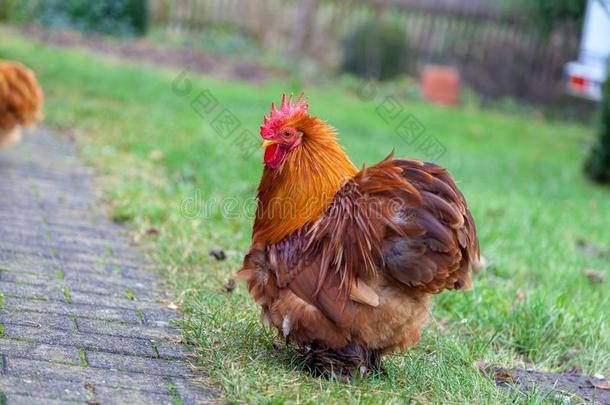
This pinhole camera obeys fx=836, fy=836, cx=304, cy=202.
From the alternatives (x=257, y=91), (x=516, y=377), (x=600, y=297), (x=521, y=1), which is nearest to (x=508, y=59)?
(x=521, y=1)

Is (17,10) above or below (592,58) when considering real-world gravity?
below

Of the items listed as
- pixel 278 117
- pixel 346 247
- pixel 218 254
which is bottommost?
pixel 218 254

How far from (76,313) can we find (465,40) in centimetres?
1681

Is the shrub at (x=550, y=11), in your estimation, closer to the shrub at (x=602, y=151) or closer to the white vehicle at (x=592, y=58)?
the white vehicle at (x=592, y=58)

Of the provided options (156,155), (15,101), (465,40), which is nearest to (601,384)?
(156,155)

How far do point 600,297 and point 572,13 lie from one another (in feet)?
43.4

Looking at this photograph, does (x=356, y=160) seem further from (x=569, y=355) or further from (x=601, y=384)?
(x=601, y=384)

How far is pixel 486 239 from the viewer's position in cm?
702

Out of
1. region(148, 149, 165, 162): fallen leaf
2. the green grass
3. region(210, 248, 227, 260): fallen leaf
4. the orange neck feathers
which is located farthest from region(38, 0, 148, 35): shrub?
the orange neck feathers
